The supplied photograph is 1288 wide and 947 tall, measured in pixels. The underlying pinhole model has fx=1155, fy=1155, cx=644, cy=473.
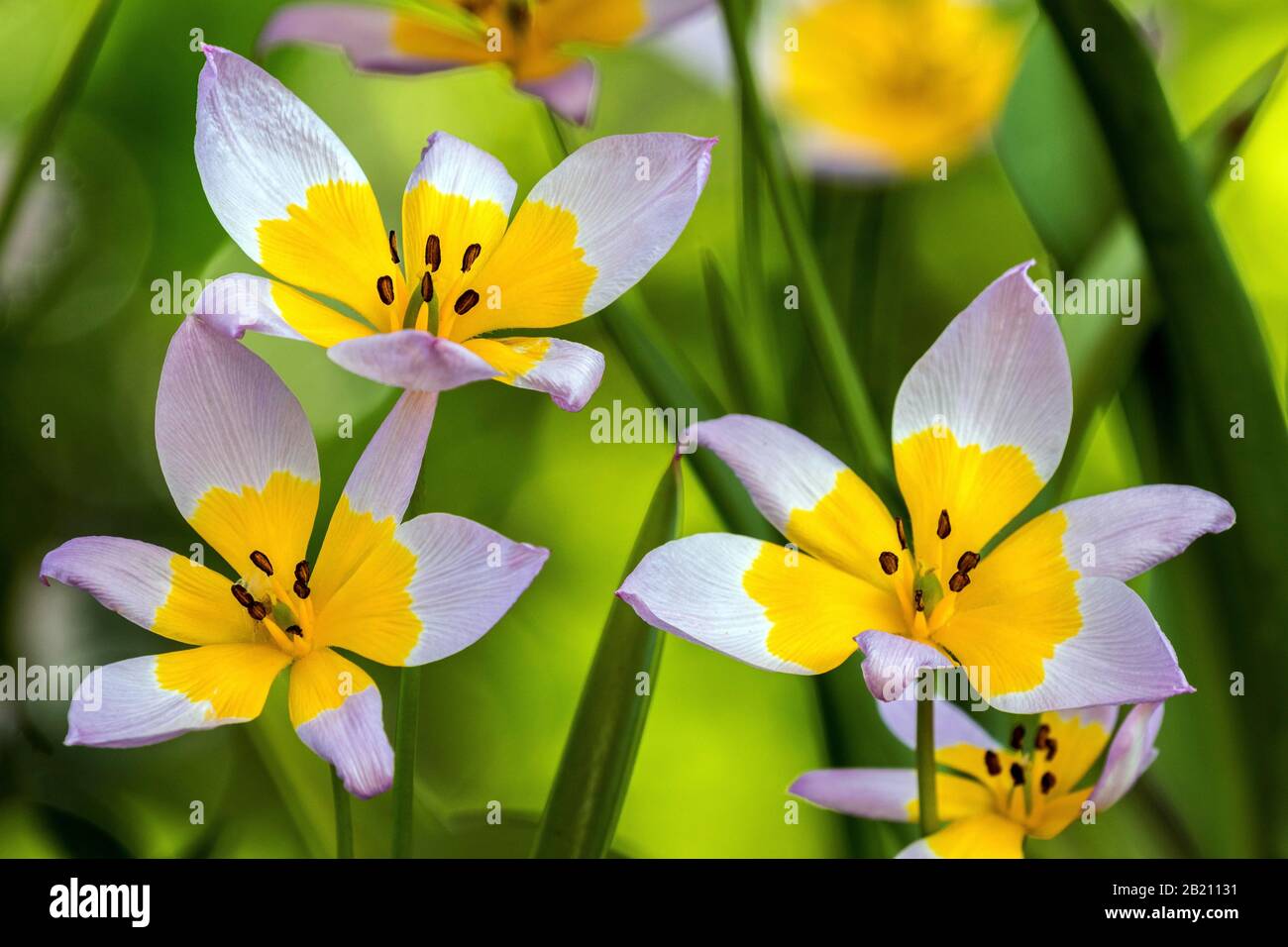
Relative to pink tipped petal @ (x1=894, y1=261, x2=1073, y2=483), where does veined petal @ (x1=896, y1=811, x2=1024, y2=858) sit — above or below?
below

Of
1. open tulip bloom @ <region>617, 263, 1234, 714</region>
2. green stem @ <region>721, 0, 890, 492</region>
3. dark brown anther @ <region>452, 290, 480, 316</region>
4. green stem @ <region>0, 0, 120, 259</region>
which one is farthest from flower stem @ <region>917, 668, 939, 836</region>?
green stem @ <region>0, 0, 120, 259</region>

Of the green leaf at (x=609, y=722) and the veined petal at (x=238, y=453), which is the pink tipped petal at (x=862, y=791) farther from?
the veined petal at (x=238, y=453)

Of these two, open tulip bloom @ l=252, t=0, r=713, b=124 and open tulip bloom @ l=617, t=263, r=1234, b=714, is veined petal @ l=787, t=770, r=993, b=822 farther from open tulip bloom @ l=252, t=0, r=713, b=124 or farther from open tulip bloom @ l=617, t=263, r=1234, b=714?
open tulip bloom @ l=252, t=0, r=713, b=124

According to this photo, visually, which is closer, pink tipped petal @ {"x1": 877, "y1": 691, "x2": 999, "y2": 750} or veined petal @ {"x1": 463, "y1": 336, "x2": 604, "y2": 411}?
veined petal @ {"x1": 463, "y1": 336, "x2": 604, "y2": 411}

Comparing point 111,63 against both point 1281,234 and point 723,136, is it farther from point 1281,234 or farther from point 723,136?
point 1281,234

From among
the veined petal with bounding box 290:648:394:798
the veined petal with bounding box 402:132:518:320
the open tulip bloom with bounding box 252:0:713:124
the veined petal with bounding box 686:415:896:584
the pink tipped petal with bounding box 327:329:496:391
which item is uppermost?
the open tulip bloom with bounding box 252:0:713:124
